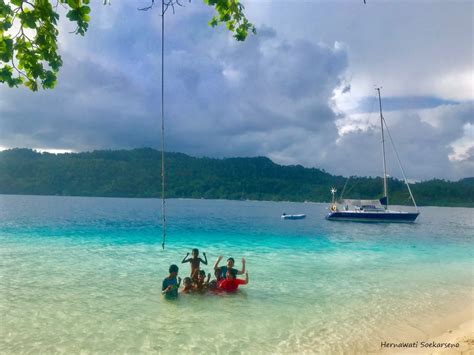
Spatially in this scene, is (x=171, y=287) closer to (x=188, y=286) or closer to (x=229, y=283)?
(x=188, y=286)

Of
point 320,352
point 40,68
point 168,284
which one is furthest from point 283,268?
point 40,68

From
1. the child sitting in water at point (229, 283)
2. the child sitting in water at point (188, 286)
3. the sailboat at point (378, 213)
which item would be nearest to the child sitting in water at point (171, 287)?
the child sitting in water at point (188, 286)

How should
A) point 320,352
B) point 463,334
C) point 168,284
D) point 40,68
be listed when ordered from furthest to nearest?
point 168,284, point 463,334, point 320,352, point 40,68

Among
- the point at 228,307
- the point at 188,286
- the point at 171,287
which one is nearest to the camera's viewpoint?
the point at 228,307

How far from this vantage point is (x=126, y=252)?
2973 cm

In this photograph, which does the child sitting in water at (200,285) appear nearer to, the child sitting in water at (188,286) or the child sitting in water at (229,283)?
the child sitting in water at (188,286)

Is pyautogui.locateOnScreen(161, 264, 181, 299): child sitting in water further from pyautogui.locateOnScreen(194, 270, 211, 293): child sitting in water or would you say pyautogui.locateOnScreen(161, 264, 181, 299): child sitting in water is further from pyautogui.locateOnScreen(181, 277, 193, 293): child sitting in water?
pyautogui.locateOnScreen(194, 270, 211, 293): child sitting in water

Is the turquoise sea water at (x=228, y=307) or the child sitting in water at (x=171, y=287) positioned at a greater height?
the child sitting in water at (x=171, y=287)

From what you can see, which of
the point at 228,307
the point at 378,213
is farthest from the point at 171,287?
the point at 378,213

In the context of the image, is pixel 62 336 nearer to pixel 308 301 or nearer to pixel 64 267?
pixel 308 301

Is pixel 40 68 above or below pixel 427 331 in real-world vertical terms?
above

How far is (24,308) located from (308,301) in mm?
10852

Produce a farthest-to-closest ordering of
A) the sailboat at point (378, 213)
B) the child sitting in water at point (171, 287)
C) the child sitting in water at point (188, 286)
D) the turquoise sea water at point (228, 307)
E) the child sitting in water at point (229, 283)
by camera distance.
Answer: the sailboat at point (378, 213), the child sitting in water at point (229, 283), the child sitting in water at point (188, 286), the child sitting in water at point (171, 287), the turquoise sea water at point (228, 307)

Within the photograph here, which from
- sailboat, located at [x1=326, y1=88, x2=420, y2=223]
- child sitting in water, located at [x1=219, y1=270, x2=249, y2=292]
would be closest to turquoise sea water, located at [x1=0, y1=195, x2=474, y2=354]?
child sitting in water, located at [x1=219, y1=270, x2=249, y2=292]
